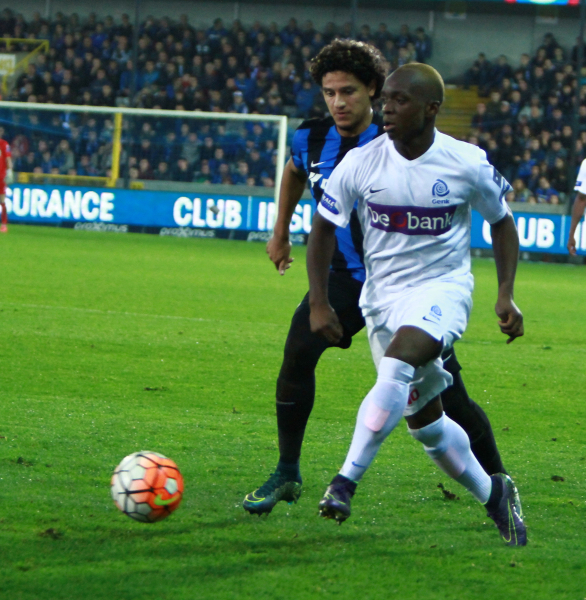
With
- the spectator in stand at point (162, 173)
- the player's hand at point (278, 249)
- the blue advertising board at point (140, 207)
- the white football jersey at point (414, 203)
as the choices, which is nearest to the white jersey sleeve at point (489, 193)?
the white football jersey at point (414, 203)

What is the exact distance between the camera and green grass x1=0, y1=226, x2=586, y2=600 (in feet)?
9.36

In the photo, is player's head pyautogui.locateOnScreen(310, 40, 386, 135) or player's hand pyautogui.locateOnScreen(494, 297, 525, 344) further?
player's head pyautogui.locateOnScreen(310, 40, 386, 135)

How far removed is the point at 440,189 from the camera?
3.12 metres

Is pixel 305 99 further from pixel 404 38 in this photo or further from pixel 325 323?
pixel 325 323

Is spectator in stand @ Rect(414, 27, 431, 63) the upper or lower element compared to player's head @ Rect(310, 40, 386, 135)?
upper

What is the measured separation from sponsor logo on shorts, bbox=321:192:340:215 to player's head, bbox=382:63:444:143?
29 cm

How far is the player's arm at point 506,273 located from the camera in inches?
125

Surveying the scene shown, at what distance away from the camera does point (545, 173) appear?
69.0ft

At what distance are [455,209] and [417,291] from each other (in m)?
0.31

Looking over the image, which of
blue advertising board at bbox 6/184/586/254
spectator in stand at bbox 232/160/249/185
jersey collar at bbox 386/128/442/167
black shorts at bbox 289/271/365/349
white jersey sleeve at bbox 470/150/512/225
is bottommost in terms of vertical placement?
blue advertising board at bbox 6/184/586/254

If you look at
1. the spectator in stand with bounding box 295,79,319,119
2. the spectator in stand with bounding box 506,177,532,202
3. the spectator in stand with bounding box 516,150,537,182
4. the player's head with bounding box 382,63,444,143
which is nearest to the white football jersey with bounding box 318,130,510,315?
the player's head with bounding box 382,63,444,143

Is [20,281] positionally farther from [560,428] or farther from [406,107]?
[406,107]

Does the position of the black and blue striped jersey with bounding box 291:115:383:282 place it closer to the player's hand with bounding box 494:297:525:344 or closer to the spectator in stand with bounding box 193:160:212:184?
the player's hand with bounding box 494:297:525:344

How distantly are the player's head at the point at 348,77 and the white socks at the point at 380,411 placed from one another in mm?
1150
